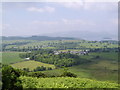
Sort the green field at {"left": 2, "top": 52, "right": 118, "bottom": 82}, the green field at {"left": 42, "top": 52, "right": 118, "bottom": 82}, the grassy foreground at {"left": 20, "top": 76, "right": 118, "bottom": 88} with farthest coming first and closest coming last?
the green field at {"left": 2, "top": 52, "right": 118, "bottom": 82} → the green field at {"left": 42, "top": 52, "right": 118, "bottom": 82} → the grassy foreground at {"left": 20, "top": 76, "right": 118, "bottom": 88}

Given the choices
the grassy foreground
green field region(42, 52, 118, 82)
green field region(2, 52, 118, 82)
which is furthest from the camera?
green field region(2, 52, 118, 82)

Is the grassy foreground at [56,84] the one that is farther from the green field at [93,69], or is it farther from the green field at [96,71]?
the green field at [96,71]

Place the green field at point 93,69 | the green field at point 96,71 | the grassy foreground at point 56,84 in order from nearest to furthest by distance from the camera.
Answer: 1. the grassy foreground at point 56,84
2. the green field at point 96,71
3. the green field at point 93,69

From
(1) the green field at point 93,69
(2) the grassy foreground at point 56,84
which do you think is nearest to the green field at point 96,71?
(1) the green field at point 93,69

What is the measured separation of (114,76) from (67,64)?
15733mm

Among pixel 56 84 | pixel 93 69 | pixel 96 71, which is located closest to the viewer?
pixel 56 84

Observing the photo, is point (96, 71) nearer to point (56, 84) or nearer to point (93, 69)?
point (93, 69)

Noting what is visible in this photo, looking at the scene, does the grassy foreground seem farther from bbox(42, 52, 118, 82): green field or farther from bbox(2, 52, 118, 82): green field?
bbox(42, 52, 118, 82): green field

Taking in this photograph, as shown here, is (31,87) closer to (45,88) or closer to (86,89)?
(45,88)

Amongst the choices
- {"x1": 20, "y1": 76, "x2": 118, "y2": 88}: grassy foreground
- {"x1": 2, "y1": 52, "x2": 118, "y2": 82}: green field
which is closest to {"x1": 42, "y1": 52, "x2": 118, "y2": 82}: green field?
{"x1": 2, "y1": 52, "x2": 118, "y2": 82}: green field

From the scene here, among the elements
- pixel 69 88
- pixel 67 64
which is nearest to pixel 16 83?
pixel 69 88

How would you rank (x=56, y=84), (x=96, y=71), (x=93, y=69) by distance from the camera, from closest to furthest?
(x=56, y=84) < (x=96, y=71) < (x=93, y=69)

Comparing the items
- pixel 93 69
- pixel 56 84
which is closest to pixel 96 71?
pixel 93 69

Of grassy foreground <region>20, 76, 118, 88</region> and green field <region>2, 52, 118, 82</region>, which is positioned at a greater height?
grassy foreground <region>20, 76, 118, 88</region>
